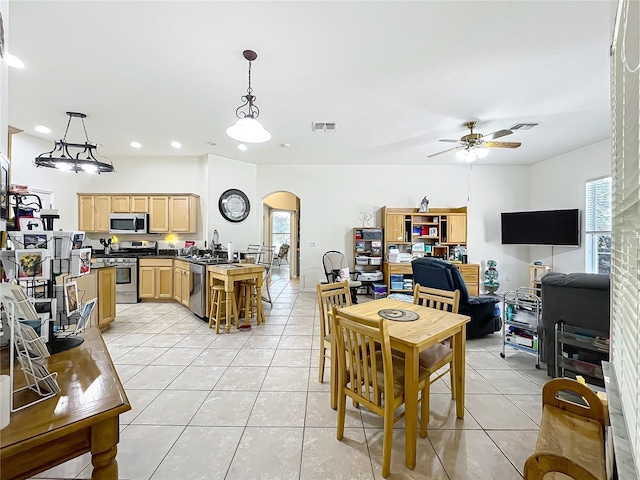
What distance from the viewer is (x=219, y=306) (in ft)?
11.9

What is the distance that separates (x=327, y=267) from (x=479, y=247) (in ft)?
11.5

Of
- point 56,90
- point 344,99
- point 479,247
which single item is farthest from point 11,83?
point 479,247

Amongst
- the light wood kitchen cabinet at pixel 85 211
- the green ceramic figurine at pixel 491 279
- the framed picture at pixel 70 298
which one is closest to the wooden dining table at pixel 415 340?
the framed picture at pixel 70 298

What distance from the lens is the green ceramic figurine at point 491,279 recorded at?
18.8 feet

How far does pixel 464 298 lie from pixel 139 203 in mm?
6011

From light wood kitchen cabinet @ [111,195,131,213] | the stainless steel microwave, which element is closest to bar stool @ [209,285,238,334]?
the stainless steel microwave

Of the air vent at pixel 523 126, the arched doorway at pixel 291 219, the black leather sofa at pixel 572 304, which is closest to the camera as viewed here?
the black leather sofa at pixel 572 304

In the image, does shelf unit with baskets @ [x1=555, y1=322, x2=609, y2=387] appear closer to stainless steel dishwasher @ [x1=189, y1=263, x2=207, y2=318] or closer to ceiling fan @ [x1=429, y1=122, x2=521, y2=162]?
ceiling fan @ [x1=429, y1=122, x2=521, y2=162]

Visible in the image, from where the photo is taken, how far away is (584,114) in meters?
3.48

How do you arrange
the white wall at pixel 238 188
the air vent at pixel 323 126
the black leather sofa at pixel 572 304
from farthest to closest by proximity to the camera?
1. the white wall at pixel 238 188
2. the air vent at pixel 323 126
3. the black leather sofa at pixel 572 304

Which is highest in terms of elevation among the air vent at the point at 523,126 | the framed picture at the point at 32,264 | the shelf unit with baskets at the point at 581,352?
the air vent at the point at 523,126

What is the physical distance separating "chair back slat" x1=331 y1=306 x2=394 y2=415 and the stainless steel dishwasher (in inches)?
118

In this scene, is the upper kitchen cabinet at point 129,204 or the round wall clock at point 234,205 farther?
the round wall clock at point 234,205

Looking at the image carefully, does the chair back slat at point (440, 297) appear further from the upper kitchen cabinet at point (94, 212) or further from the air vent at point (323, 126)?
the upper kitchen cabinet at point (94, 212)
